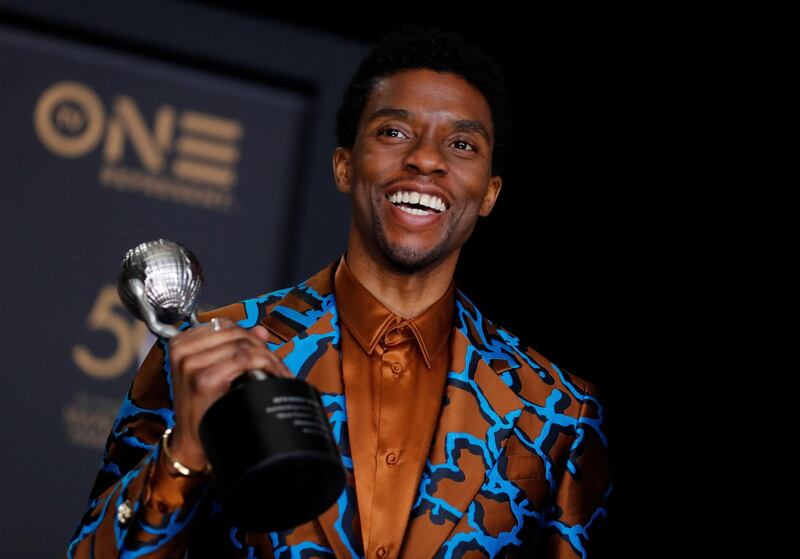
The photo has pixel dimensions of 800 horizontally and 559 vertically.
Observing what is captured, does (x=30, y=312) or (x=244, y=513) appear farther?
(x=30, y=312)

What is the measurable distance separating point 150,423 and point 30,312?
1.21m

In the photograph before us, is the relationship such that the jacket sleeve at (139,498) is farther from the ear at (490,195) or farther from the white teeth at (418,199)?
the ear at (490,195)

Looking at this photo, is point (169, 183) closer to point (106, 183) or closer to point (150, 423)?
point (106, 183)

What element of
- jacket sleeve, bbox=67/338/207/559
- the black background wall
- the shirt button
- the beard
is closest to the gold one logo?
the black background wall

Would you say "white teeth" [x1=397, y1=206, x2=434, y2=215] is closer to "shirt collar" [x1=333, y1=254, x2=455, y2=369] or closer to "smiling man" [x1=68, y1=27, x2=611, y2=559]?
"smiling man" [x1=68, y1=27, x2=611, y2=559]

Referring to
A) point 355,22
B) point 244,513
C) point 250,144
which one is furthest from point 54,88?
point 244,513

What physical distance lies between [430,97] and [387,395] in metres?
0.49

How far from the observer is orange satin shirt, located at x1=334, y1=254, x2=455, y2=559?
70.0 inches

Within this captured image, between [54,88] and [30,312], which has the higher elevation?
[54,88]

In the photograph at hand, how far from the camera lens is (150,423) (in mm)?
1751

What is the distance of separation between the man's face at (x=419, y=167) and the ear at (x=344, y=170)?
0.11ft

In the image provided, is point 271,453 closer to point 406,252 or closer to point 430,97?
point 406,252

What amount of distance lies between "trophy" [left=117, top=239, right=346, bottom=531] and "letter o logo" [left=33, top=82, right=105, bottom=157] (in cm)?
175

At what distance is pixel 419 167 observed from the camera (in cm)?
194
